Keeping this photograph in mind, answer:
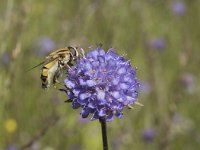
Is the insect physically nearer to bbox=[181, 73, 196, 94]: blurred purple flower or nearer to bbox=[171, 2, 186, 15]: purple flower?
bbox=[181, 73, 196, 94]: blurred purple flower

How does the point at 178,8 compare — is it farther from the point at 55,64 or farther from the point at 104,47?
the point at 55,64

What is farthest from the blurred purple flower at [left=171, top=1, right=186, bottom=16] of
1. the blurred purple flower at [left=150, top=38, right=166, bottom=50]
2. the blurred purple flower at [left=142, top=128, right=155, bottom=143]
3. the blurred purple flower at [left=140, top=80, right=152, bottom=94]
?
the blurred purple flower at [left=142, top=128, right=155, bottom=143]

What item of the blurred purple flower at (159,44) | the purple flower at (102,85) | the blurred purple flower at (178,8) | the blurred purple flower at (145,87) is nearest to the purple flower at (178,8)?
the blurred purple flower at (178,8)

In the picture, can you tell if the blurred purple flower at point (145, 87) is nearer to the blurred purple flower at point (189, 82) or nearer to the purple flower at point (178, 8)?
the blurred purple flower at point (189, 82)

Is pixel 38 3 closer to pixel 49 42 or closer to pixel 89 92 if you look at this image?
pixel 49 42

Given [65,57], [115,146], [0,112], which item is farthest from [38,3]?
[65,57]
